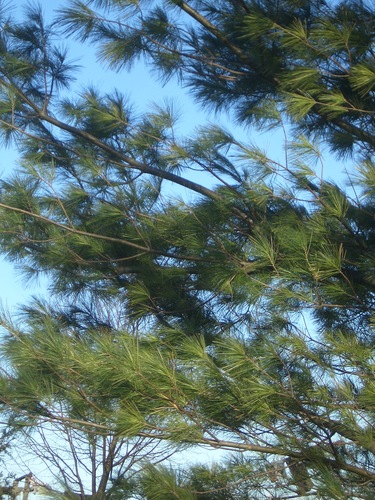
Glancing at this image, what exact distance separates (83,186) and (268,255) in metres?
1.68

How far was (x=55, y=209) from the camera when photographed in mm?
5305

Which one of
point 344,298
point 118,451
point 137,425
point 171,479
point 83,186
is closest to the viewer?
point 137,425

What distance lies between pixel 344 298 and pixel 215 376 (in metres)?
1.00

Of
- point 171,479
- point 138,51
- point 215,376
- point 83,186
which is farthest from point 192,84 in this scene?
point 171,479

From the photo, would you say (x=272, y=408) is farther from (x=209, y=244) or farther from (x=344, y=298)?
(x=209, y=244)

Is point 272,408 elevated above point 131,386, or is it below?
below

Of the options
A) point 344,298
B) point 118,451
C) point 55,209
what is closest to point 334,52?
point 344,298

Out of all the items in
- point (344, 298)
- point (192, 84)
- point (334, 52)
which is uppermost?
point (192, 84)

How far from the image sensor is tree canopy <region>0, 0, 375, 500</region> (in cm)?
421

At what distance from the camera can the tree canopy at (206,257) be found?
4.21 meters

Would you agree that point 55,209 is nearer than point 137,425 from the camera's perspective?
No

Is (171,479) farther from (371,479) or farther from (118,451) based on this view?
(118,451)

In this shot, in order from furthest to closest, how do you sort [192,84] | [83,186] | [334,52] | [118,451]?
1. [118,451]
2. [192,84]
3. [83,186]
4. [334,52]

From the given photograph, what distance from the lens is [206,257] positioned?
4.96 m
